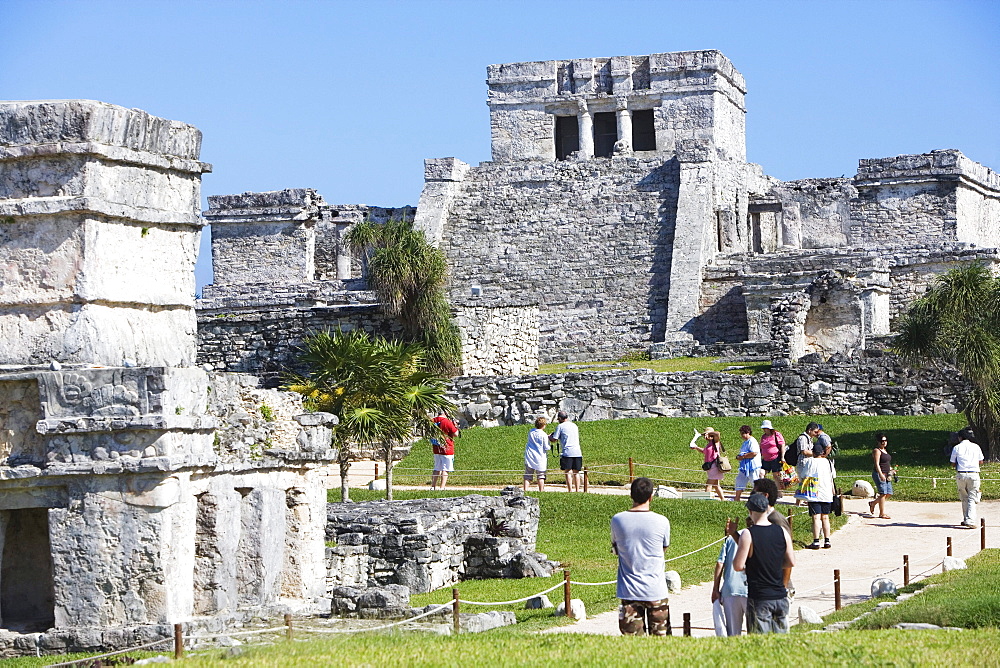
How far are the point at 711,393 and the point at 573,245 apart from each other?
958 cm

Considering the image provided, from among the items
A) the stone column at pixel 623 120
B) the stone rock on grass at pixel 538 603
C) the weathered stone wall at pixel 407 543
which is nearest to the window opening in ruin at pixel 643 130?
the stone column at pixel 623 120

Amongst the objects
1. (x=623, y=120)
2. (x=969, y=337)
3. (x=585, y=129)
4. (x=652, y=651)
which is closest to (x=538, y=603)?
(x=652, y=651)

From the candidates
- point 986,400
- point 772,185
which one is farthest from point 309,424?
point 772,185

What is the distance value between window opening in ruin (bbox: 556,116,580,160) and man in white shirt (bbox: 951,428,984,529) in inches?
1130

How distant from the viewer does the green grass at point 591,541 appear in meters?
12.6

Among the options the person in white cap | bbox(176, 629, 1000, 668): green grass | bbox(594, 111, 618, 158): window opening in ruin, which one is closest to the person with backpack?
the person in white cap

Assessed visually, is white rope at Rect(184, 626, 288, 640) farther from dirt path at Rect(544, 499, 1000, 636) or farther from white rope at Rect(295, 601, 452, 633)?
dirt path at Rect(544, 499, 1000, 636)

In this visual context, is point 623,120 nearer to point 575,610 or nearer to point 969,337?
point 969,337

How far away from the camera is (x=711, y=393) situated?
76.1ft

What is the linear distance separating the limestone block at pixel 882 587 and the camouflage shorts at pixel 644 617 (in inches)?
129

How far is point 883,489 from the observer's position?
16.3 m

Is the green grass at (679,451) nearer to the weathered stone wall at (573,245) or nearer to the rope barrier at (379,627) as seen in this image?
the weathered stone wall at (573,245)

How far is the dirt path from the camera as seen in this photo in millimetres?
11633

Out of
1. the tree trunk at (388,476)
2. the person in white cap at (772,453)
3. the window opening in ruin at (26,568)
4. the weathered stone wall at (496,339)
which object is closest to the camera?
the window opening in ruin at (26,568)
